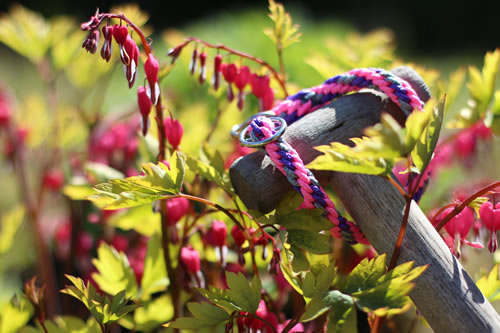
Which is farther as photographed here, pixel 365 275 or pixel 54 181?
pixel 54 181

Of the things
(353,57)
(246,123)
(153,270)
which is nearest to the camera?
(246,123)

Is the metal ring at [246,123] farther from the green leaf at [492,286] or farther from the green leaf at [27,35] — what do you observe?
the green leaf at [27,35]

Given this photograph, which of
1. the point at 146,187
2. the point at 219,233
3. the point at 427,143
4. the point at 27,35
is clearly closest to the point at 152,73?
the point at 146,187

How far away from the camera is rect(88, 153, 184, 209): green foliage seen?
605 mm

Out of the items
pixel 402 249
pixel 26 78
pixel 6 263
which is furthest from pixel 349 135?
pixel 26 78

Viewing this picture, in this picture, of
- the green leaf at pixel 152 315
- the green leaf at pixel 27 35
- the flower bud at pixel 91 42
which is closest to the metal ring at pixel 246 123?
the flower bud at pixel 91 42

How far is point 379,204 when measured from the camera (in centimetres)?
64

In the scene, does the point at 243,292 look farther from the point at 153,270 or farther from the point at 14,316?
the point at 14,316

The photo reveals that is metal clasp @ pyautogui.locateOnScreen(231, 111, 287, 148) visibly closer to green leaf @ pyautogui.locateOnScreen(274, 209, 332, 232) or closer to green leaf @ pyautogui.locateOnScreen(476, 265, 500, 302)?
green leaf @ pyautogui.locateOnScreen(274, 209, 332, 232)

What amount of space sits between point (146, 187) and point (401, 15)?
6.65 meters

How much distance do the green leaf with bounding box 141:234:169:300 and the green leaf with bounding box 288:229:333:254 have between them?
0.96 ft

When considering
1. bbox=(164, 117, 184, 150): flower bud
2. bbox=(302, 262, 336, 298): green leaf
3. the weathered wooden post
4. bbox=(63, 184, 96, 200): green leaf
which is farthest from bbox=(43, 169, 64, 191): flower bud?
bbox=(302, 262, 336, 298): green leaf

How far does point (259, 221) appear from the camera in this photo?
24.8 inches

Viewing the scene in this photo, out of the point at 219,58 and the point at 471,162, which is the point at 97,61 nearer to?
the point at 219,58
